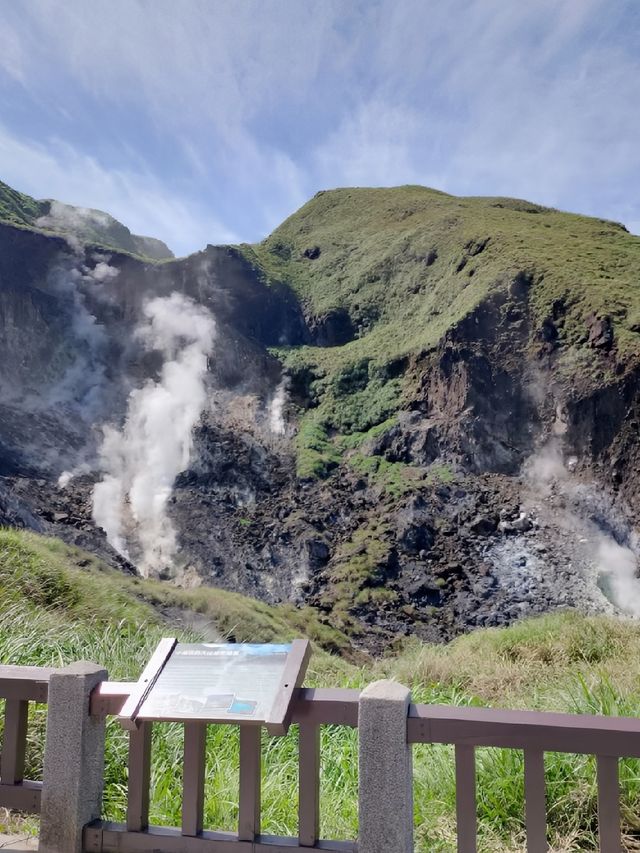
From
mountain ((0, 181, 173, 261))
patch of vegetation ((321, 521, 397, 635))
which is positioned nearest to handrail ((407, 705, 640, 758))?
patch of vegetation ((321, 521, 397, 635))

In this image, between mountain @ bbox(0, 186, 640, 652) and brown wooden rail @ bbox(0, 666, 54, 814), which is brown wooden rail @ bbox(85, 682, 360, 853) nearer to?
brown wooden rail @ bbox(0, 666, 54, 814)

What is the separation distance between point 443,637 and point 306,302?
4422 centimetres

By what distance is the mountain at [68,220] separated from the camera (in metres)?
68.5

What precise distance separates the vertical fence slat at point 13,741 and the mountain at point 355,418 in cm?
2327

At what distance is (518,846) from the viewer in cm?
398

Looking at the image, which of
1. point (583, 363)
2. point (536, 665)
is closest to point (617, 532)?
point (583, 363)

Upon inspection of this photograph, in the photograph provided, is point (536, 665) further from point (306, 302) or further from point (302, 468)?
point (306, 302)

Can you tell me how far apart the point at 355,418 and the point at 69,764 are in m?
49.8

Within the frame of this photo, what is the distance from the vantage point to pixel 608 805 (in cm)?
293

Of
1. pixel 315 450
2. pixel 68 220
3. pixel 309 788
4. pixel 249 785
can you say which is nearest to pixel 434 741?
pixel 309 788

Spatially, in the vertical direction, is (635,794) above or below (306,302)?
below

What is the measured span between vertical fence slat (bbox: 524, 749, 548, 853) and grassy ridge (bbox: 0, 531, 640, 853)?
113 cm

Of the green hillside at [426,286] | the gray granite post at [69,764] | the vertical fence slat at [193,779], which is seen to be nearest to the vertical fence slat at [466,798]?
the vertical fence slat at [193,779]

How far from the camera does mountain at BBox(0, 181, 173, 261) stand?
6850 cm
